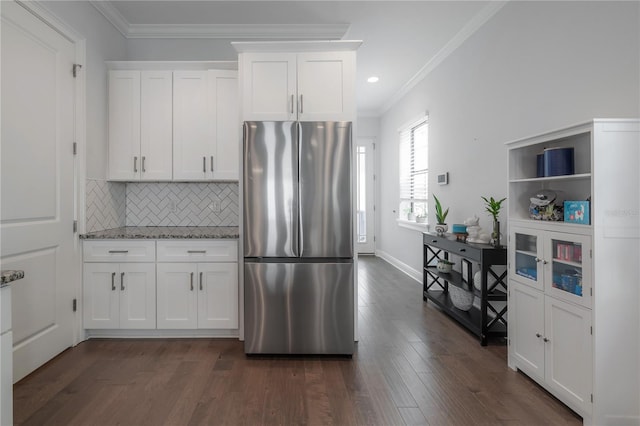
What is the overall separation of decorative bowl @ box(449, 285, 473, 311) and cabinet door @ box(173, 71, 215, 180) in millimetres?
2673

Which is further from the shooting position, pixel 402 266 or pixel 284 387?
pixel 402 266

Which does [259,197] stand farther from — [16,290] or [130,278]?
[16,290]

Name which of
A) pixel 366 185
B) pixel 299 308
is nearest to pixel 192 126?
pixel 299 308

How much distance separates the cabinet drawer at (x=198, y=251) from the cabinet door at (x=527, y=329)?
2.15 m

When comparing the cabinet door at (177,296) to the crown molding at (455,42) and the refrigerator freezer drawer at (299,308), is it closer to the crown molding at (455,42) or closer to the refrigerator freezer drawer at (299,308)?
the refrigerator freezer drawer at (299,308)

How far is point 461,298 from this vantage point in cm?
336

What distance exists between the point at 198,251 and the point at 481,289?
2.39m

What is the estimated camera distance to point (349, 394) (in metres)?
2.12

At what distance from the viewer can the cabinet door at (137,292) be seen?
9.52ft

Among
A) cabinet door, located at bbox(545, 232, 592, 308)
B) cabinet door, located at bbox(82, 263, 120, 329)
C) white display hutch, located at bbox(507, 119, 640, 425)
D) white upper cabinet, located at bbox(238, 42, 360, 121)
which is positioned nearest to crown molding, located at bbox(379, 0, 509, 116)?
white upper cabinet, located at bbox(238, 42, 360, 121)

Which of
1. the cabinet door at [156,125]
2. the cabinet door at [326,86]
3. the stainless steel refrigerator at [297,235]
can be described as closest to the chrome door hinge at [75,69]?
the cabinet door at [156,125]

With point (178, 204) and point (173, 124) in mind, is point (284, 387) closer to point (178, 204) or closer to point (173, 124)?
point (178, 204)

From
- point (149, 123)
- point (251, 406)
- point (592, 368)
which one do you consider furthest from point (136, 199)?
point (592, 368)

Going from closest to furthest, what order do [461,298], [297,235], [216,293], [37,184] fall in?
1. [37,184]
2. [297,235]
3. [216,293]
4. [461,298]
